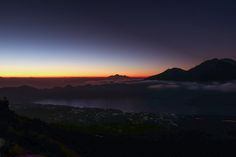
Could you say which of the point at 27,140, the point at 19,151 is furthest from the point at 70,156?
the point at 19,151

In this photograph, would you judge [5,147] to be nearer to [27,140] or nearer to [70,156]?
[27,140]

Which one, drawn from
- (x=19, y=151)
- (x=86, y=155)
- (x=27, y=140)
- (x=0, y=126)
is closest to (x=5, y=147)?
(x=19, y=151)

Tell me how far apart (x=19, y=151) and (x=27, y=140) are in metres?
39.9

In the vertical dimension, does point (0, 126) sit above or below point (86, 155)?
above

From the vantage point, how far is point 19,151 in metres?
109

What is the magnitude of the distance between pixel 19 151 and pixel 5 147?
8372mm

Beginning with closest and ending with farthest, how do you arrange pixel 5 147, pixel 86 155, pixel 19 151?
1. pixel 5 147
2. pixel 19 151
3. pixel 86 155

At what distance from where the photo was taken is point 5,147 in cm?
10144

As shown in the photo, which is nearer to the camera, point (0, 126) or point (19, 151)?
point (19, 151)

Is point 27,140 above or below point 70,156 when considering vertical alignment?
above

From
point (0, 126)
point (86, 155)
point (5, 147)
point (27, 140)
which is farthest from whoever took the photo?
point (86, 155)

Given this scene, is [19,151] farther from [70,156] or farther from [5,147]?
[70,156]

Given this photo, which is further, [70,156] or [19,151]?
[70,156]

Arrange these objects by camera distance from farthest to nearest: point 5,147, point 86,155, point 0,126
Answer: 1. point 86,155
2. point 0,126
3. point 5,147
